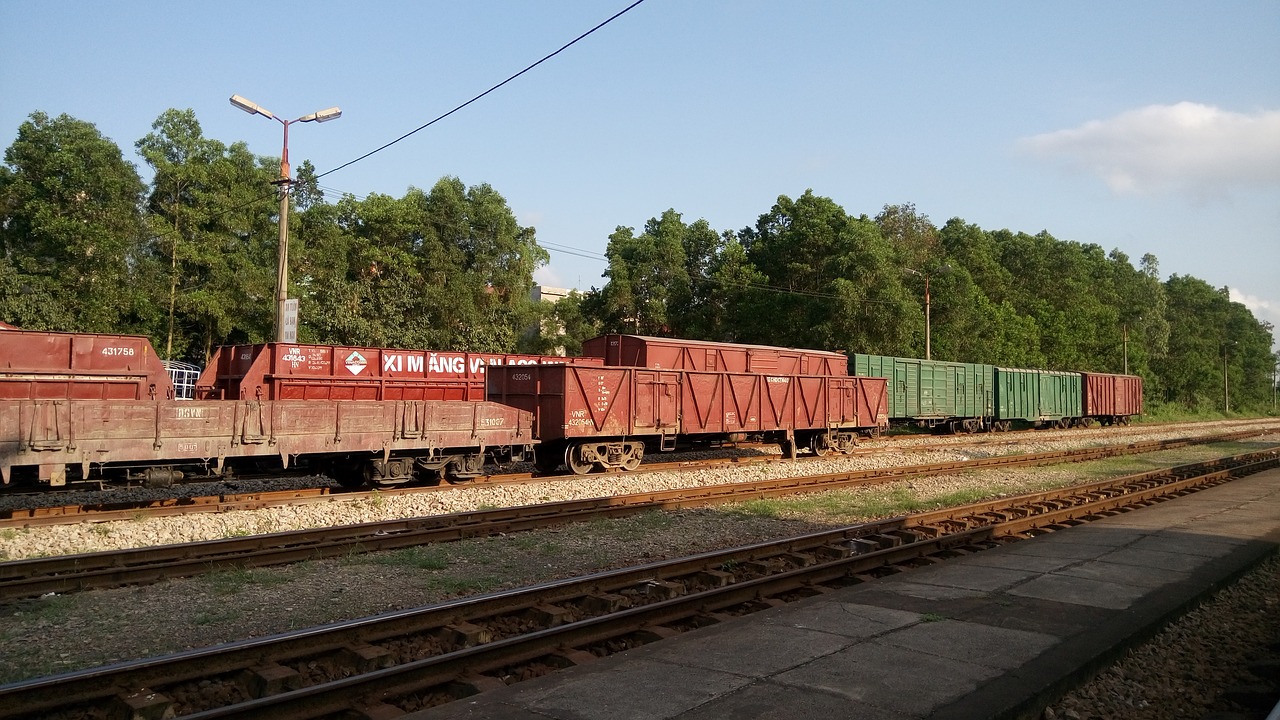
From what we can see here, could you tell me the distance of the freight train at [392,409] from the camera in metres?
12.3

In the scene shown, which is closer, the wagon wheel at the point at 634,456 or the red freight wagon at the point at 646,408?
the red freight wagon at the point at 646,408

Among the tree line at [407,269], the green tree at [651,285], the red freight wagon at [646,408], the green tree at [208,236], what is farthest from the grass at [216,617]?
the green tree at [651,285]

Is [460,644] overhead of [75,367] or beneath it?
beneath

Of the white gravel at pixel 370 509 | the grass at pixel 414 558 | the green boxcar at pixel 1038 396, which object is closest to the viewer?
the grass at pixel 414 558

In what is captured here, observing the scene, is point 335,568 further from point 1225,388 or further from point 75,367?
point 1225,388

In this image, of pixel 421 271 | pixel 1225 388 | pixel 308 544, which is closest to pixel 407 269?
pixel 421 271

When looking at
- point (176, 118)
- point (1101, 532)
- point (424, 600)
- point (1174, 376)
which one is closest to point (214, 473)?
point (424, 600)

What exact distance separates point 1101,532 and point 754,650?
7.93 meters

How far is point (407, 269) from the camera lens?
38.0 meters

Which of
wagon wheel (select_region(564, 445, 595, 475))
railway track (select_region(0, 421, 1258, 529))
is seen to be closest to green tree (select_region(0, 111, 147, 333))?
railway track (select_region(0, 421, 1258, 529))

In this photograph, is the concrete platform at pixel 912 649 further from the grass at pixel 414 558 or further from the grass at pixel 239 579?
the grass at pixel 239 579

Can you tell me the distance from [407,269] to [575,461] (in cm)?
2298

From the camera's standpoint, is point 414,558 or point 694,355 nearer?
point 414,558

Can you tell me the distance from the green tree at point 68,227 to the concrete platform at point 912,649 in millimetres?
32460
